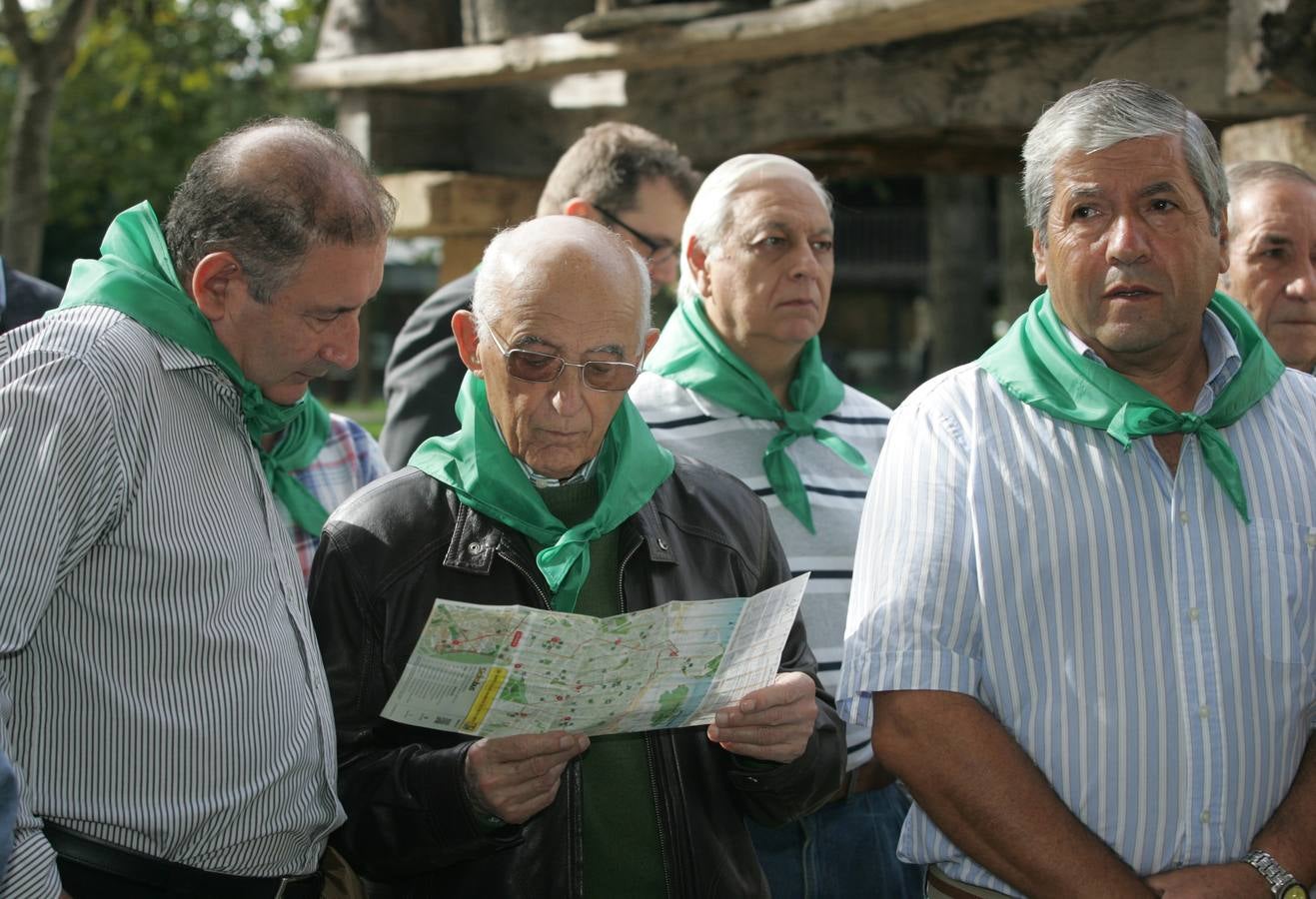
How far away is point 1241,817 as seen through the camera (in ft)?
7.97

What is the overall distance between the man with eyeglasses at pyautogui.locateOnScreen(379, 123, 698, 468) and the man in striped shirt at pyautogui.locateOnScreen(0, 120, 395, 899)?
162 cm

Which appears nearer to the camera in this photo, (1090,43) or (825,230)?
(825,230)

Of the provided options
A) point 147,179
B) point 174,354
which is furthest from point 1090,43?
point 147,179

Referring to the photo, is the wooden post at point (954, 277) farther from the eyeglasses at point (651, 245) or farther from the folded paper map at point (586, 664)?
the folded paper map at point (586, 664)

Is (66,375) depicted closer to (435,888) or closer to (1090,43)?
(435,888)

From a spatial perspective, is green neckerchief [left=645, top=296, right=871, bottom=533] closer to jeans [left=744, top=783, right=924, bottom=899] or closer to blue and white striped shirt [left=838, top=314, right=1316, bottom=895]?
jeans [left=744, top=783, right=924, bottom=899]

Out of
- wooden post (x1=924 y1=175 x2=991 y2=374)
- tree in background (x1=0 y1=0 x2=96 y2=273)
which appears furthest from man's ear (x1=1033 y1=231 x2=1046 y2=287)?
wooden post (x1=924 y1=175 x2=991 y2=374)

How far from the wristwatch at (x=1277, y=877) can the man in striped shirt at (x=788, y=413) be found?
105 centimetres

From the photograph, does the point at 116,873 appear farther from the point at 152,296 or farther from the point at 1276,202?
the point at 1276,202

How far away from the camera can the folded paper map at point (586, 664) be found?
2170 mm

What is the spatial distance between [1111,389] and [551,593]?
1030 millimetres

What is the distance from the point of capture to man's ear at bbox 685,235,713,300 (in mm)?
3785

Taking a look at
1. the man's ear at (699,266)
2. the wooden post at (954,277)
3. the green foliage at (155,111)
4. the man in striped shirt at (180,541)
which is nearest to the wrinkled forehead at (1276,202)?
the man's ear at (699,266)

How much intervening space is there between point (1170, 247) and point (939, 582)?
2.36 ft
